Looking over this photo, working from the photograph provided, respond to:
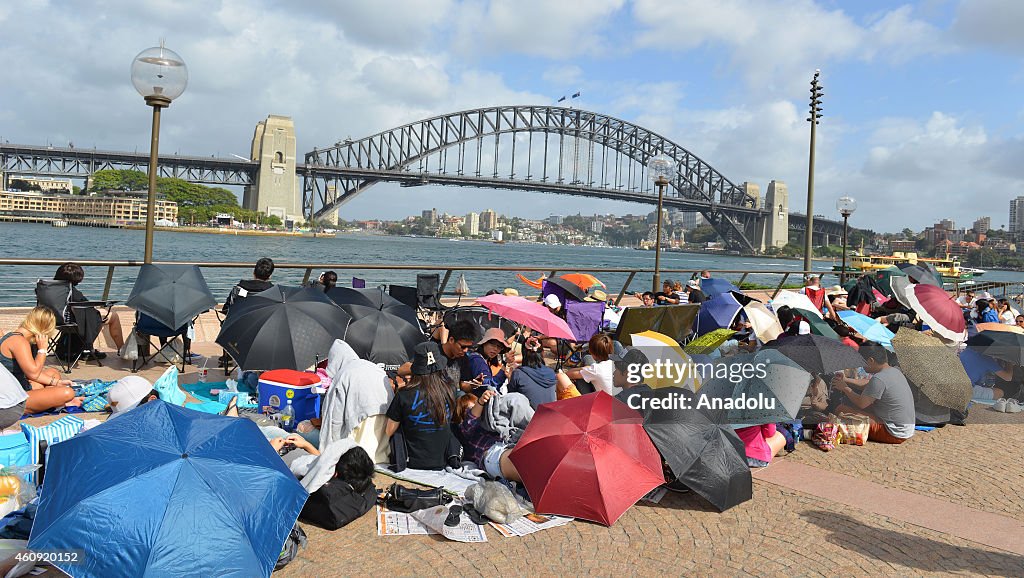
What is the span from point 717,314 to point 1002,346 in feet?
8.74

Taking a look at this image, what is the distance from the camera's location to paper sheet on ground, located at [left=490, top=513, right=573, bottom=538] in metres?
3.73

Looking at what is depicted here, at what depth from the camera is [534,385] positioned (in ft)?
16.2

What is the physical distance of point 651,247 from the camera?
436 ft

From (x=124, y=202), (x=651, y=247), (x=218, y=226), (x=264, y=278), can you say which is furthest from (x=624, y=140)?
(x=264, y=278)

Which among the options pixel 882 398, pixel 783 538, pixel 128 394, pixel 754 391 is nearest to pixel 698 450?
pixel 783 538

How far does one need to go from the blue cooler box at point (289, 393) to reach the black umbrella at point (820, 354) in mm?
3382

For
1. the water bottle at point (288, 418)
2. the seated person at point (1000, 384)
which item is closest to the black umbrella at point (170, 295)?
the water bottle at point (288, 418)

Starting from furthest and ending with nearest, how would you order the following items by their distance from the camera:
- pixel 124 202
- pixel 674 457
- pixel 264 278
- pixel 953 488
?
pixel 124 202 < pixel 264 278 < pixel 953 488 < pixel 674 457

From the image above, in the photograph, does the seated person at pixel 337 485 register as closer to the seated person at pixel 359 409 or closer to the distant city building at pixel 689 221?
the seated person at pixel 359 409

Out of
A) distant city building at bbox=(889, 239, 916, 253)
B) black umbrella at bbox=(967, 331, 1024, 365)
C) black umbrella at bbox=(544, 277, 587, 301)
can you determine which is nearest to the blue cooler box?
black umbrella at bbox=(544, 277, 587, 301)

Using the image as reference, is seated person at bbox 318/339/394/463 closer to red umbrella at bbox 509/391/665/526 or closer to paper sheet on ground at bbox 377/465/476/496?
paper sheet on ground at bbox 377/465/476/496

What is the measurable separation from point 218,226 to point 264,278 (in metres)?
87.8

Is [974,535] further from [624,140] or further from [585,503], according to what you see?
[624,140]

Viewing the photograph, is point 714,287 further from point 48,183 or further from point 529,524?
point 48,183
